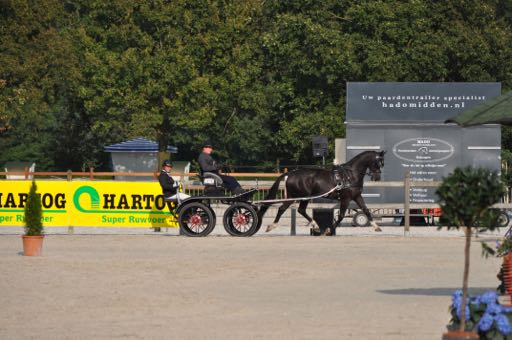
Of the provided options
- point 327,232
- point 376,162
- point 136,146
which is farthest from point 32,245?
point 136,146

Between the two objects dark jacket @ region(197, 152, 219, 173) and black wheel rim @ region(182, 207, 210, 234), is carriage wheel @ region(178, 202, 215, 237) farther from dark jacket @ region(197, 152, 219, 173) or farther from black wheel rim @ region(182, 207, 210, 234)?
dark jacket @ region(197, 152, 219, 173)

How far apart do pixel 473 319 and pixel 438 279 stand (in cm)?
683

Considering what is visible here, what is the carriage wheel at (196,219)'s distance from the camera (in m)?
25.7

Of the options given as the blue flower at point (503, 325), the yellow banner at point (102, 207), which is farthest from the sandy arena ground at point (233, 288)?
the yellow banner at point (102, 207)

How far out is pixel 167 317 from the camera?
42.4 feet

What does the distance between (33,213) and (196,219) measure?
6.14m

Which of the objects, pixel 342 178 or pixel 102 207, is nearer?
pixel 342 178

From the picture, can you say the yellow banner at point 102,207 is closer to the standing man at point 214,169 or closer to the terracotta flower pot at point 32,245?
the standing man at point 214,169

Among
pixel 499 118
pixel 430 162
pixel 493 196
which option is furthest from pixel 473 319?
pixel 430 162

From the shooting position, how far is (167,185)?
2616cm

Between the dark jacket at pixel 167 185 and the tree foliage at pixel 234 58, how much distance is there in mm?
23073

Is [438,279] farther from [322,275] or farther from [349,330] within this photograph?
[349,330]

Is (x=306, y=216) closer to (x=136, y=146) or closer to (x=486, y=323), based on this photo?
(x=486, y=323)

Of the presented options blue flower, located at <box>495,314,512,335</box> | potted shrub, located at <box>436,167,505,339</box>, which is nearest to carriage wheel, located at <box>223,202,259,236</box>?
blue flower, located at <box>495,314,512,335</box>
